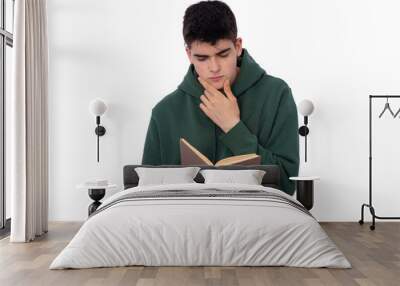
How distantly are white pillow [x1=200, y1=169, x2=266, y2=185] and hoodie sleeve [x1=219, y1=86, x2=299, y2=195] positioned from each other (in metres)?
0.43

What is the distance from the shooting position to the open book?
6.54m

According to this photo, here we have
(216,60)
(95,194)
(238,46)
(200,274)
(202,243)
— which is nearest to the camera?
(200,274)

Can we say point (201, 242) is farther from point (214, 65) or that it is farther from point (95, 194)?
point (214, 65)

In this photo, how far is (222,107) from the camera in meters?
6.63

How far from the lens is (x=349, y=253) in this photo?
195 inches

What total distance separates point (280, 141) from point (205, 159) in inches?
35.7

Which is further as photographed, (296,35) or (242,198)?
(296,35)

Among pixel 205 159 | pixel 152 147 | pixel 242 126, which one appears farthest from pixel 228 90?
pixel 152 147

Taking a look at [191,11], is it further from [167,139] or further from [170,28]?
[167,139]

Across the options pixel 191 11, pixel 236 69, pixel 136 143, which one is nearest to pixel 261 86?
pixel 236 69

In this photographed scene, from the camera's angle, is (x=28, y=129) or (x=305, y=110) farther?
(x=305, y=110)

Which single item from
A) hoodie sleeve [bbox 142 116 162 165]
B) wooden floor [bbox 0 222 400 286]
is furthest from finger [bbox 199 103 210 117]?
wooden floor [bbox 0 222 400 286]

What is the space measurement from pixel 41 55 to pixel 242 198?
2.94 metres

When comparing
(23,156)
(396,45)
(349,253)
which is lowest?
(349,253)
